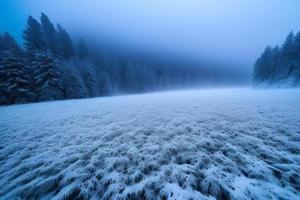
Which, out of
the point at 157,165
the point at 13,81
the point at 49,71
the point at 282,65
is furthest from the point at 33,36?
the point at 282,65

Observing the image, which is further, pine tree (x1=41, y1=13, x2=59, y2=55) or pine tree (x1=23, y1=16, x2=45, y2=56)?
pine tree (x1=41, y1=13, x2=59, y2=55)

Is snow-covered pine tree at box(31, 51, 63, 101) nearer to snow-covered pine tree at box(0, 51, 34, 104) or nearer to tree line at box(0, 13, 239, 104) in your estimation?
tree line at box(0, 13, 239, 104)

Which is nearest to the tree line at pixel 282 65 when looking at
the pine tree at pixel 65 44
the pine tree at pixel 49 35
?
the pine tree at pixel 65 44

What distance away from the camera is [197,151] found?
10.5 ft

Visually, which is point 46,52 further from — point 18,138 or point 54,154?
point 54,154

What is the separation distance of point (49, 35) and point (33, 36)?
15.3 ft

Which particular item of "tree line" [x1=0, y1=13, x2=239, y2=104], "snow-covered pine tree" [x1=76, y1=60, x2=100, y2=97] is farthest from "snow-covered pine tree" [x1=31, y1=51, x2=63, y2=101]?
"snow-covered pine tree" [x1=76, y1=60, x2=100, y2=97]

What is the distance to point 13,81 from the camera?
1750 cm

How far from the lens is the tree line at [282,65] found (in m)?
33.3

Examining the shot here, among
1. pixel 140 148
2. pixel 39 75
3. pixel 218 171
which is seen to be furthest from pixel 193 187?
pixel 39 75

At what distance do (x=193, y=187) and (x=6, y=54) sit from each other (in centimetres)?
2849

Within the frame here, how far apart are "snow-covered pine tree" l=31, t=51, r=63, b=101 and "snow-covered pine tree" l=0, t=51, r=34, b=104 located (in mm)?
1460

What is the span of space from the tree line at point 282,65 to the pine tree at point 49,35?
62367mm

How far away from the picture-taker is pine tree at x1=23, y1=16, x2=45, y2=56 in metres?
25.0
